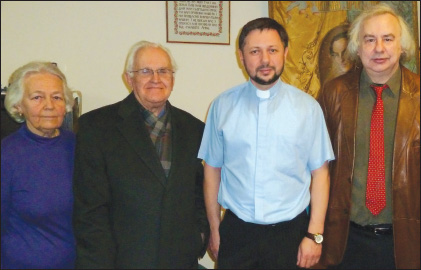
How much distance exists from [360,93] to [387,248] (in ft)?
2.42

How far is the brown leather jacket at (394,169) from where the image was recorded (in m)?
1.77

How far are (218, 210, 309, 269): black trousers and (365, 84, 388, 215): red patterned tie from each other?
336 mm

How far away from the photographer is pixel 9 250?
5.24 feet

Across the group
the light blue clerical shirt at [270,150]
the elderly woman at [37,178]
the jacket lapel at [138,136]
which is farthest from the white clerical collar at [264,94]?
the elderly woman at [37,178]

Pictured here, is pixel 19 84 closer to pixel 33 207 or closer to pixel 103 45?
pixel 33 207

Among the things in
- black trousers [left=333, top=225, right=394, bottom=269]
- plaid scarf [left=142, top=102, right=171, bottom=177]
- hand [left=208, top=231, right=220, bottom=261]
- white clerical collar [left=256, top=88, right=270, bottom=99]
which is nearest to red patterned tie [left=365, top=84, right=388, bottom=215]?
black trousers [left=333, top=225, right=394, bottom=269]

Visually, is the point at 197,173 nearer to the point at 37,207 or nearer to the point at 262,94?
the point at 262,94

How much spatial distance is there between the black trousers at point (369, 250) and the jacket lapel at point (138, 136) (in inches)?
37.4

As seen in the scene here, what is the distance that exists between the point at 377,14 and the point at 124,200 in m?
1.46

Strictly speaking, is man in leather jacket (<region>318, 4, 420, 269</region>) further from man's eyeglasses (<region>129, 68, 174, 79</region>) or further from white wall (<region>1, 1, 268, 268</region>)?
white wall (<region>1, 1, 268, 268</region>)

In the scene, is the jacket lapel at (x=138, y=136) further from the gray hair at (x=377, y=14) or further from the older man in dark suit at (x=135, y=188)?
the gray hair at (x=377, y=14)

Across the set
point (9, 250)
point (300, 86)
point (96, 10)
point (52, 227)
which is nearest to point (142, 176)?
point (52, 227)

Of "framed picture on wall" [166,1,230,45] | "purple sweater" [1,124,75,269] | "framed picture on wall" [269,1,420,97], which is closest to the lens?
"purple sweater" [1,124,75,269]

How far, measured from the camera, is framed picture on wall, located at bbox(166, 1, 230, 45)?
287cm
